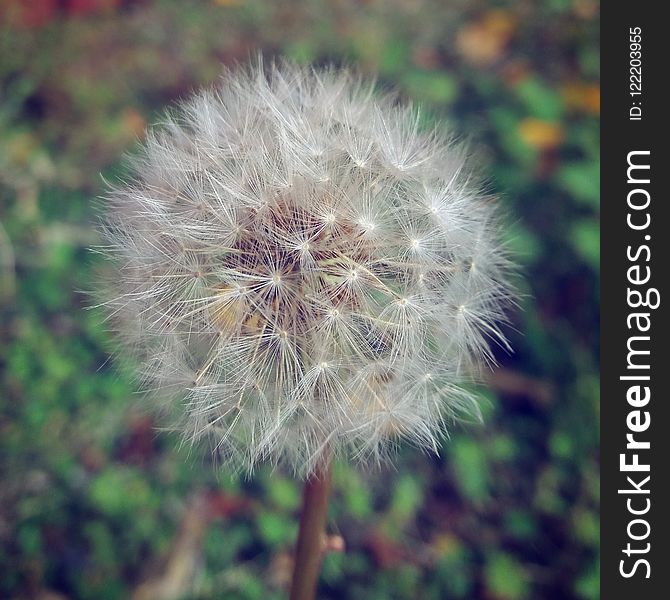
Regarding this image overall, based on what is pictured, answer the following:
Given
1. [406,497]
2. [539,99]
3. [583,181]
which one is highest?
[539,99]

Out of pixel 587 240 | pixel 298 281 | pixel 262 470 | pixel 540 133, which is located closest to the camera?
pixel 298 281

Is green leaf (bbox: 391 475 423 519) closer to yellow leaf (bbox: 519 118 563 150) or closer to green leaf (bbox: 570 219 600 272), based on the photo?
green leaf (bbox: 570 219 600 272)

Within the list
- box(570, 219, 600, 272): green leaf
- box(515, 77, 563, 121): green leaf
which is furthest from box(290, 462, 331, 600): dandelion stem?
box(515, 77, 563, 121): green leaf

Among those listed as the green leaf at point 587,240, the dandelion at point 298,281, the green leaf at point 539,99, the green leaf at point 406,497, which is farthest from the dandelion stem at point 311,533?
the green leaf at point 539,99

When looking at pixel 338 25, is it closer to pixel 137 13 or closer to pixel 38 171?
pixel 137 13

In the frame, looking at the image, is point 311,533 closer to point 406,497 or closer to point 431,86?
point 406,497

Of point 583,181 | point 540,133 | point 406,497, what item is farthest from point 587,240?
point 406,497

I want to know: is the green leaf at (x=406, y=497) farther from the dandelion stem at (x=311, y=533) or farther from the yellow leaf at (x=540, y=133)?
the yellow leaf at (x=540, y=133)
